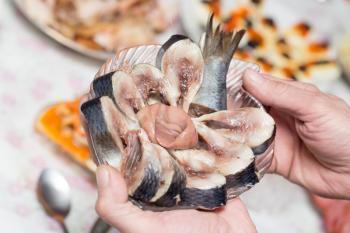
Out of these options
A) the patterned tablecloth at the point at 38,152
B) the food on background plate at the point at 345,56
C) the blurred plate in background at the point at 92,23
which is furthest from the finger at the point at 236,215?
the food on background plate at the point at 345,56

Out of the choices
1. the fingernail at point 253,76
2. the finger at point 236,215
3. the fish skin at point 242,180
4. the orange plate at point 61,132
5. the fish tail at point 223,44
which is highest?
the fish tail at point 223,44

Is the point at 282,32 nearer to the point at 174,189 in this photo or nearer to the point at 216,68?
the point at 216,68

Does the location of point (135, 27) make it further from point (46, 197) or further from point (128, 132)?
point (128, 132)

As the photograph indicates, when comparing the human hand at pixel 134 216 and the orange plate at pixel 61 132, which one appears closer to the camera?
the human hand at pixel 134 216

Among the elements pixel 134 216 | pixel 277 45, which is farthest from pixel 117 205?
pixel 277 45

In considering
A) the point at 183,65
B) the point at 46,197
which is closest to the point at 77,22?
the point at 46,197

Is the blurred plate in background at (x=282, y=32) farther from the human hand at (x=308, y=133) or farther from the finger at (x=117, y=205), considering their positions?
the finger at (x=117, y=205)
